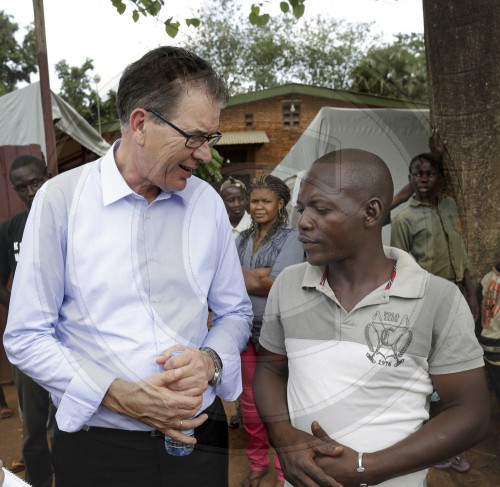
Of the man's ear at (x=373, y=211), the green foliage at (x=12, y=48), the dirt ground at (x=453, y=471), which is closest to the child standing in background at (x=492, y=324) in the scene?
the dirt ground at (x=453, y=471)

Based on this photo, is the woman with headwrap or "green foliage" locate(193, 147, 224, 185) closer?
the woman with headwrap

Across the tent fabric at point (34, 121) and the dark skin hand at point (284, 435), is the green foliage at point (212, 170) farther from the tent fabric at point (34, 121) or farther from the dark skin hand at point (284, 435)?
the dark skin hand at point (284, 435)

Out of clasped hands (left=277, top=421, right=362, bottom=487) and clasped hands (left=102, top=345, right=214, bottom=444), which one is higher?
clasped hands (left=102, top=345, right=214, bottom=444)

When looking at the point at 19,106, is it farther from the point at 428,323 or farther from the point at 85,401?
the point at 428,323

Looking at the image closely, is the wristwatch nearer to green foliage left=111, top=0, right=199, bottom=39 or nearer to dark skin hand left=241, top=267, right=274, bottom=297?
dark skin hand left=241, top=267, right=274, bottom=297

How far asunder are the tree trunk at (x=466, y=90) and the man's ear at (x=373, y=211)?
158mm

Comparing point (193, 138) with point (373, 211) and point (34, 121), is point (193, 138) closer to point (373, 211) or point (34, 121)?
point (373, 211)

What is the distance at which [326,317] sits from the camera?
1168 mm

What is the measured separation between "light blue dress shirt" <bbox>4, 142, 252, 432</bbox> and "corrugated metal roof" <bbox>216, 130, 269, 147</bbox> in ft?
0.70

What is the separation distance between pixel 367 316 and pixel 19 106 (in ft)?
7.43

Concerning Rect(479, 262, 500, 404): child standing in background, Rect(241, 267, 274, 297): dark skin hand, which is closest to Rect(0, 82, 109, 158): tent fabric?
Rect(241, 267, 274, 297): dark skin hand

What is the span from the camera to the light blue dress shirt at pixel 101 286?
1202 millimetres

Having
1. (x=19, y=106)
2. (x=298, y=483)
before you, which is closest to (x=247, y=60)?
(x=298, y=483)

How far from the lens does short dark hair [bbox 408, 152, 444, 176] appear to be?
1.03 m
